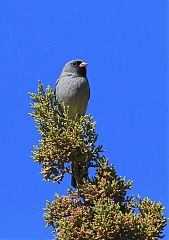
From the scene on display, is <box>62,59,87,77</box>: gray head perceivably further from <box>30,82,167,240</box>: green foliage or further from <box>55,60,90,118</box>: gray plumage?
<box>30,82,167,240</box>: green foliage

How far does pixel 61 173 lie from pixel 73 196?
317mm

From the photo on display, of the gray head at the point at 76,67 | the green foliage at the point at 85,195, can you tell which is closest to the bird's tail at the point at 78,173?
the green foliage at the point at 85,195

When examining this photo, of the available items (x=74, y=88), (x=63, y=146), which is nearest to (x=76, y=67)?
(x=74, y=88)

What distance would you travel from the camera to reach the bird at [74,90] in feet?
22.5

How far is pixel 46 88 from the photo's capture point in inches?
198

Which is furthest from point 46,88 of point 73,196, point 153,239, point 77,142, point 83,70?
point 83,70

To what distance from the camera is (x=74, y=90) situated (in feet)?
22.8

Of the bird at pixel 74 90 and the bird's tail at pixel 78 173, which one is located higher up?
the bird at pixel 74 90

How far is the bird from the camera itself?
270 inches

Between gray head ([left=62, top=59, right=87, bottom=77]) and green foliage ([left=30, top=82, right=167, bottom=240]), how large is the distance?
2542 millimetres

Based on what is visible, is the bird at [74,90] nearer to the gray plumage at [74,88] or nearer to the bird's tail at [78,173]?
the gray plumage at [74,88]

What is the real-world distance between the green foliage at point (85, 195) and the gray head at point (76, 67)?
2.54 meters

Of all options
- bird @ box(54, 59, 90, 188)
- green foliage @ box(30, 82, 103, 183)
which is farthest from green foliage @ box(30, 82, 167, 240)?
bird @ box(54, 59, 90, 188)

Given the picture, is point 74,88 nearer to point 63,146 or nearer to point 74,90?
point 74,90
